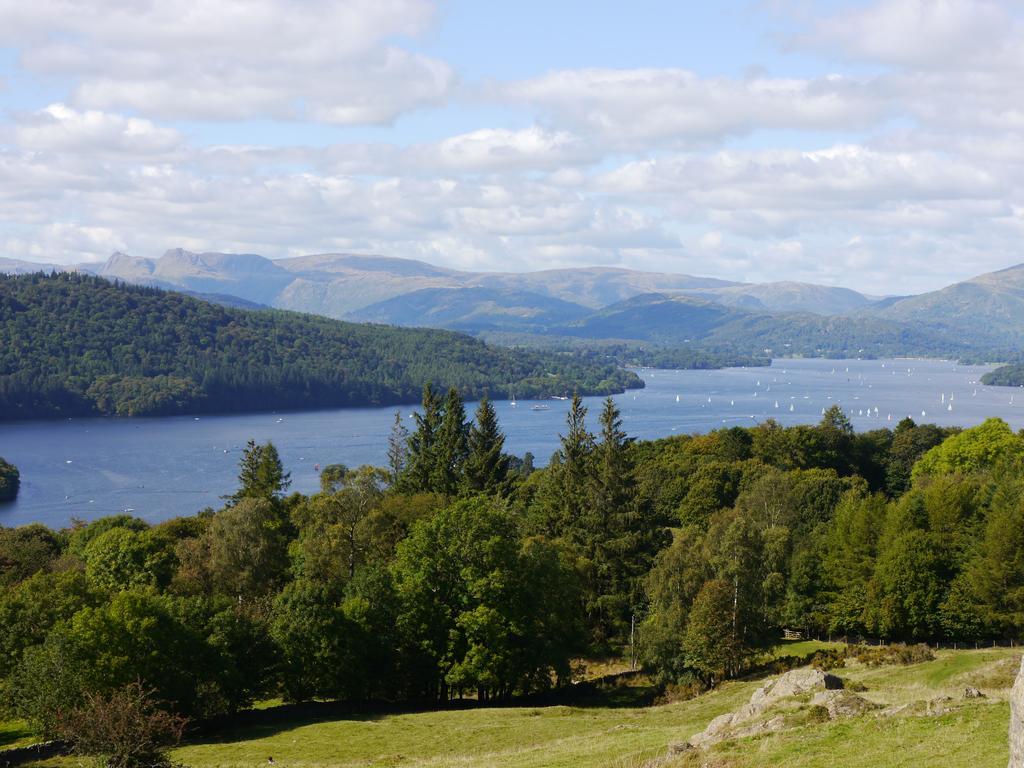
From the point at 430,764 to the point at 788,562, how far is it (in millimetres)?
34356

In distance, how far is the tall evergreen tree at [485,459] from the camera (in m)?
73.4

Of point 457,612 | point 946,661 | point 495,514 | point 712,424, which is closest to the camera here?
point 946,661

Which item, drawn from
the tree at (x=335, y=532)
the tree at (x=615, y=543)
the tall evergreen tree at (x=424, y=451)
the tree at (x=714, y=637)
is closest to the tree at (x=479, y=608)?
the tree at (x=714, y=637)

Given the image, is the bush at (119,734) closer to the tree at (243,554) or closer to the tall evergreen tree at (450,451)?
the tree at (243,554)

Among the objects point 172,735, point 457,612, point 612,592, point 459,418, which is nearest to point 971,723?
point 172,735

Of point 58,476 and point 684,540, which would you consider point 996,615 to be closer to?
point 684,540

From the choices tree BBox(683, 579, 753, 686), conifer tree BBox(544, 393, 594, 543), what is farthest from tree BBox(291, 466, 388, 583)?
tree BBox(683, 579, 753, 686)

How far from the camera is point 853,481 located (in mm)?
77812

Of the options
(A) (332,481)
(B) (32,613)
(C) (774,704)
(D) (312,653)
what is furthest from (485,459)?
(C) (774,704)

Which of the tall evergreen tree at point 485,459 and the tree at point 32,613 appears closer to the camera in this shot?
the tree at point 32,613

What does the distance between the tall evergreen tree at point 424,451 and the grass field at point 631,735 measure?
34945 mm

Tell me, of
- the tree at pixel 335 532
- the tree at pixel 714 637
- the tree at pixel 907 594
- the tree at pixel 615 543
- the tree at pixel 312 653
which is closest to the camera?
the tree at pixel 312 653

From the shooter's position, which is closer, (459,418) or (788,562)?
(788,562)

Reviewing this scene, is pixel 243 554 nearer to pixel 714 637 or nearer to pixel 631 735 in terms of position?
pixel 714 637
